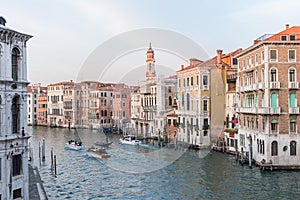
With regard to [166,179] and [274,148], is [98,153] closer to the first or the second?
[166,179]

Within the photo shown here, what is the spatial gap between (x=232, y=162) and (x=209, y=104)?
7.36 metres

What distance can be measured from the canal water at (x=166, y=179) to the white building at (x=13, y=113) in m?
4.32

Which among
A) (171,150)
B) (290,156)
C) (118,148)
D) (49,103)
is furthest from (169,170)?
(49,103)

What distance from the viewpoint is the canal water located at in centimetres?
1519

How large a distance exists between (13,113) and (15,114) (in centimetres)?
9

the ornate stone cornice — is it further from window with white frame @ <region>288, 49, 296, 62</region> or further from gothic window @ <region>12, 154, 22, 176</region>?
window with white frame @ <region>288, 49, 296, 62</region>

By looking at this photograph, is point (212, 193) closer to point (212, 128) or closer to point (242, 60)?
point (242, 60)

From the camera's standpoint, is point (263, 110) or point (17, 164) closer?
point (17, 164)

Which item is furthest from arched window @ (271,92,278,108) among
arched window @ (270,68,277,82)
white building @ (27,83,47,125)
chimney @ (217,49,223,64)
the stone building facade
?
white building @ (27,83,47,125)

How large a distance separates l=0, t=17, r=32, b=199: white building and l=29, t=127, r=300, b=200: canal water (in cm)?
432

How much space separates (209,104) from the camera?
2822 centimetres

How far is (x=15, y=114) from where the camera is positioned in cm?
1099

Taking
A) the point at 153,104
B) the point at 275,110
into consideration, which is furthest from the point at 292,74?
A: the point at 153,104

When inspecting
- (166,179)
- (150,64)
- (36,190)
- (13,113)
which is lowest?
(166,179)
